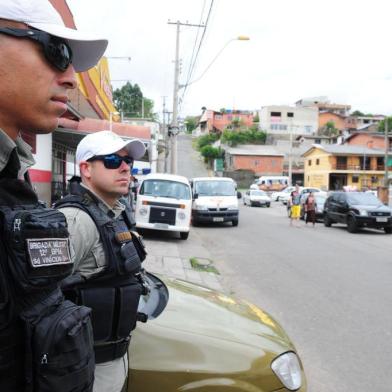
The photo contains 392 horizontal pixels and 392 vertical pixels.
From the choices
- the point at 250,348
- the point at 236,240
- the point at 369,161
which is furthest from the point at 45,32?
the point at 369,161

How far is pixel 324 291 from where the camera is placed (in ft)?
24.6

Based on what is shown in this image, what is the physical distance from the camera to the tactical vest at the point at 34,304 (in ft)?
3.63

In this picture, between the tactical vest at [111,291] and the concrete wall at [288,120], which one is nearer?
the tactical vest at [111,291]

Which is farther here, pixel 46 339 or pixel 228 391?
pixel 228 391

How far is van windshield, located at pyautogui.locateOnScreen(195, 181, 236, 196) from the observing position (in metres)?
18.8

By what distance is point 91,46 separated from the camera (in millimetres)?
1404

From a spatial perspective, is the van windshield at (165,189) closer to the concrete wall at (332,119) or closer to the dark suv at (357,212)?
the dark suv at (357,212)

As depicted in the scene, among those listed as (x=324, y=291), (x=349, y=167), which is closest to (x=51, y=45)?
(x=324, y=291)

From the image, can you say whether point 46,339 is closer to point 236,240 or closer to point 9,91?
point 9,91

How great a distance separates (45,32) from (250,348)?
1.97 meters

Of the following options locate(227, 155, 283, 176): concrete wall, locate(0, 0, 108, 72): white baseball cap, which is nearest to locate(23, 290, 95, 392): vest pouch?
locate(0, 0, 108, 72): white baseball cap

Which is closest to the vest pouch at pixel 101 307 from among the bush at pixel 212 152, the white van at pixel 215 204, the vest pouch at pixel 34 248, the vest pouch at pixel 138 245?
the vest pouch at pixel 138 245

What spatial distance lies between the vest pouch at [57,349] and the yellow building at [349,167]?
5968 centimetres

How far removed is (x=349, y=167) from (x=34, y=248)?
2425 inches
